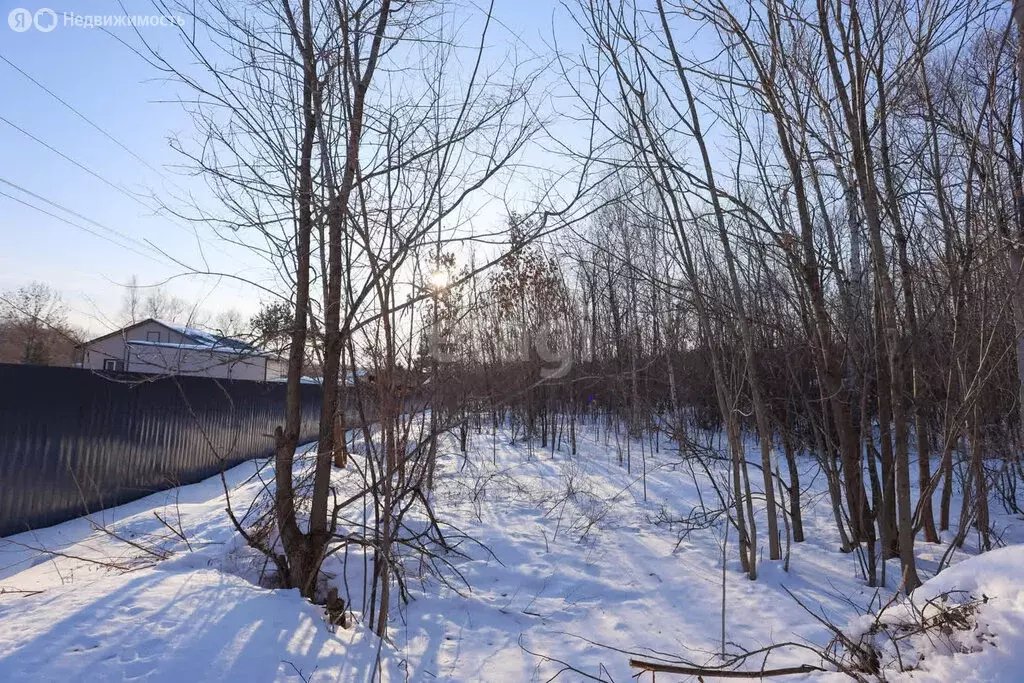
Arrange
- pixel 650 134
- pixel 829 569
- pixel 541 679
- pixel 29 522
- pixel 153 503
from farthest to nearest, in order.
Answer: pixel 153 503
pixel 29 522
pixel 829 569
pixel 650 134
pixel 541 679

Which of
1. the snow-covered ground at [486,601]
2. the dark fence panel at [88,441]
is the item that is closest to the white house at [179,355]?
the dark fence panel at [88,441]

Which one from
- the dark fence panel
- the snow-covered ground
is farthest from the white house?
the snow-covered ground

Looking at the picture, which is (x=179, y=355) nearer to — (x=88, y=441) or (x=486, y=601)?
(x=486, y=601)

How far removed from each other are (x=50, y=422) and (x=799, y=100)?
306 inches

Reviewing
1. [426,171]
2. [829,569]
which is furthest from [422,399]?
[829,569]

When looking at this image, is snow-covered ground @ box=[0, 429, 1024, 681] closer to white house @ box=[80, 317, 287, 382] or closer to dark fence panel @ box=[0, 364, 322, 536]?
dark fence panel @ box=[0, 364, 322, 536]

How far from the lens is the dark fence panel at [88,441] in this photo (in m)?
6.27

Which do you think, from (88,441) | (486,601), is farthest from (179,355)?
(88,441)

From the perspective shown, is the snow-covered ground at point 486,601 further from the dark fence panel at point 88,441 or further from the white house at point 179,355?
the white house at point 179,355

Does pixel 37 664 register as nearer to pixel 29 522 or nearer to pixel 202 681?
pixel 202 681

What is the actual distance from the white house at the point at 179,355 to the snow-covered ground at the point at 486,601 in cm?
88

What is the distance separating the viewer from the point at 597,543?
6.86 metres

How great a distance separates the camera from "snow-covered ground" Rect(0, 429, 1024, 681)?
2.60m

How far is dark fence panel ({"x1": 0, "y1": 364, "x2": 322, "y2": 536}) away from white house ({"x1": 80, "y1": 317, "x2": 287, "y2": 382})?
24cm
